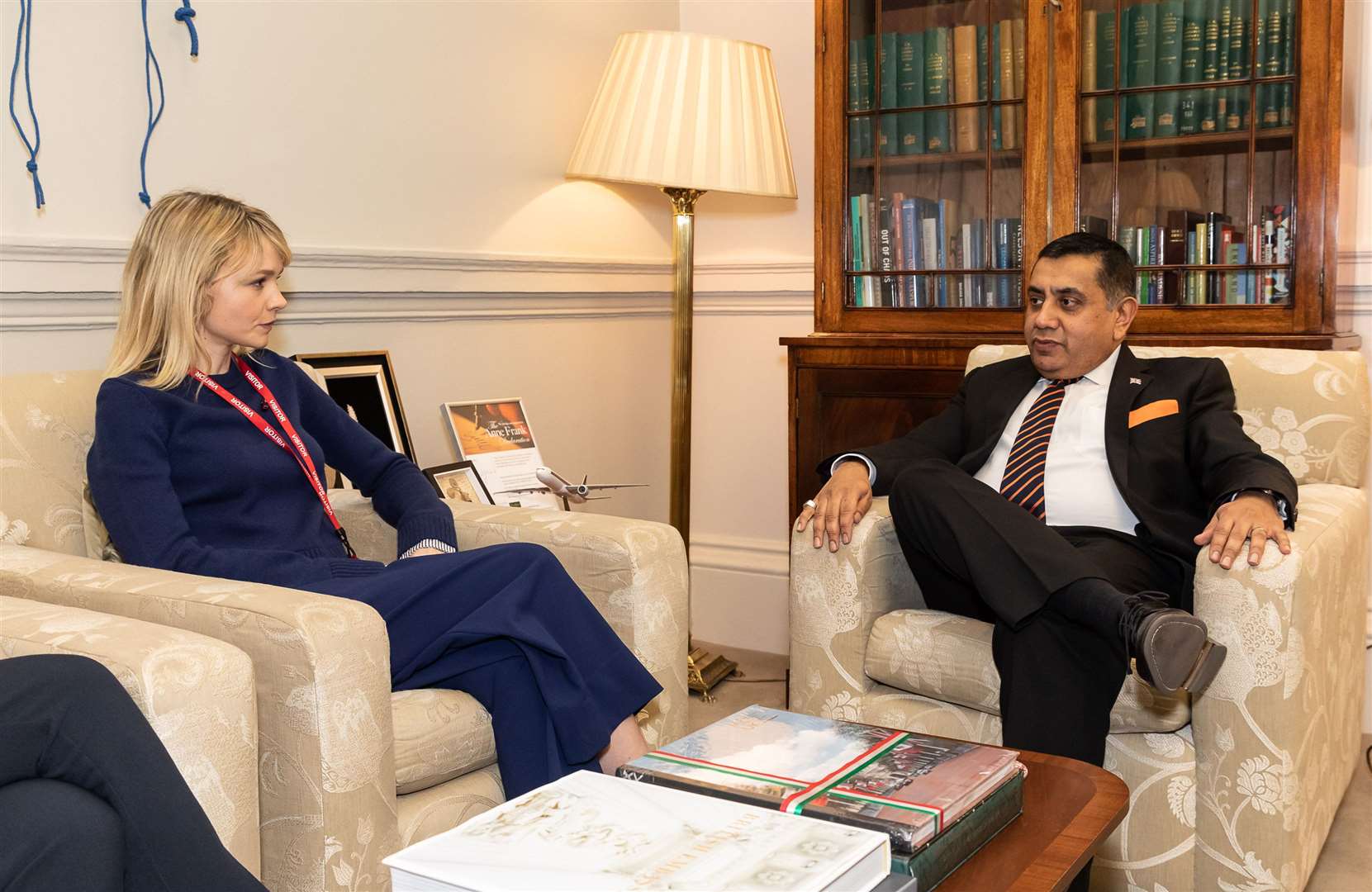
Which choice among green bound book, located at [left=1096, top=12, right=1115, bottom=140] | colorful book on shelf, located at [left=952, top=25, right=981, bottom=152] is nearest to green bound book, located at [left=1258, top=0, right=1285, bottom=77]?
green bound book, located at [left=1096, top=12, right=1115, bottom=140]

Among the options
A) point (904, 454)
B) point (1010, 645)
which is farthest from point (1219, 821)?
point (904, 454)

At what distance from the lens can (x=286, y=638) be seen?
142cm

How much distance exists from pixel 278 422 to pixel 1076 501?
1.38 meters

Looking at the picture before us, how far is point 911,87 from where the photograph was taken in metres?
3.06

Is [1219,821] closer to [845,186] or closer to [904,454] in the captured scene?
[904,454]

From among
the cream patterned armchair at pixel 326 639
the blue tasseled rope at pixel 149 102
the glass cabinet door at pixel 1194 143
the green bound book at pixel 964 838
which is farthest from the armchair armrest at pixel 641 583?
the glass cabinet door at pixel 1194 143

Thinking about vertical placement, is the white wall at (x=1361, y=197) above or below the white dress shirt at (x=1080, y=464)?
above

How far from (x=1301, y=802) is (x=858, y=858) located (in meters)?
1.18

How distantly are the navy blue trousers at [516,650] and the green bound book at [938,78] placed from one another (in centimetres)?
170

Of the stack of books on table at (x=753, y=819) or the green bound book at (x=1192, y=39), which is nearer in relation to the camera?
Result: the stack of books on table at (x=753, y=819)

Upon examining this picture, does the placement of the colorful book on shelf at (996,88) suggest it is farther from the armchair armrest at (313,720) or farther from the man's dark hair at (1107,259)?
the armchair armrest at (313,720)

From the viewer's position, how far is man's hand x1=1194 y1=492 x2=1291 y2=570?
183cm

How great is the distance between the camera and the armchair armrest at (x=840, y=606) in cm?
219

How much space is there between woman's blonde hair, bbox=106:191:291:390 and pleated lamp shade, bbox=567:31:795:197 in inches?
46.2
